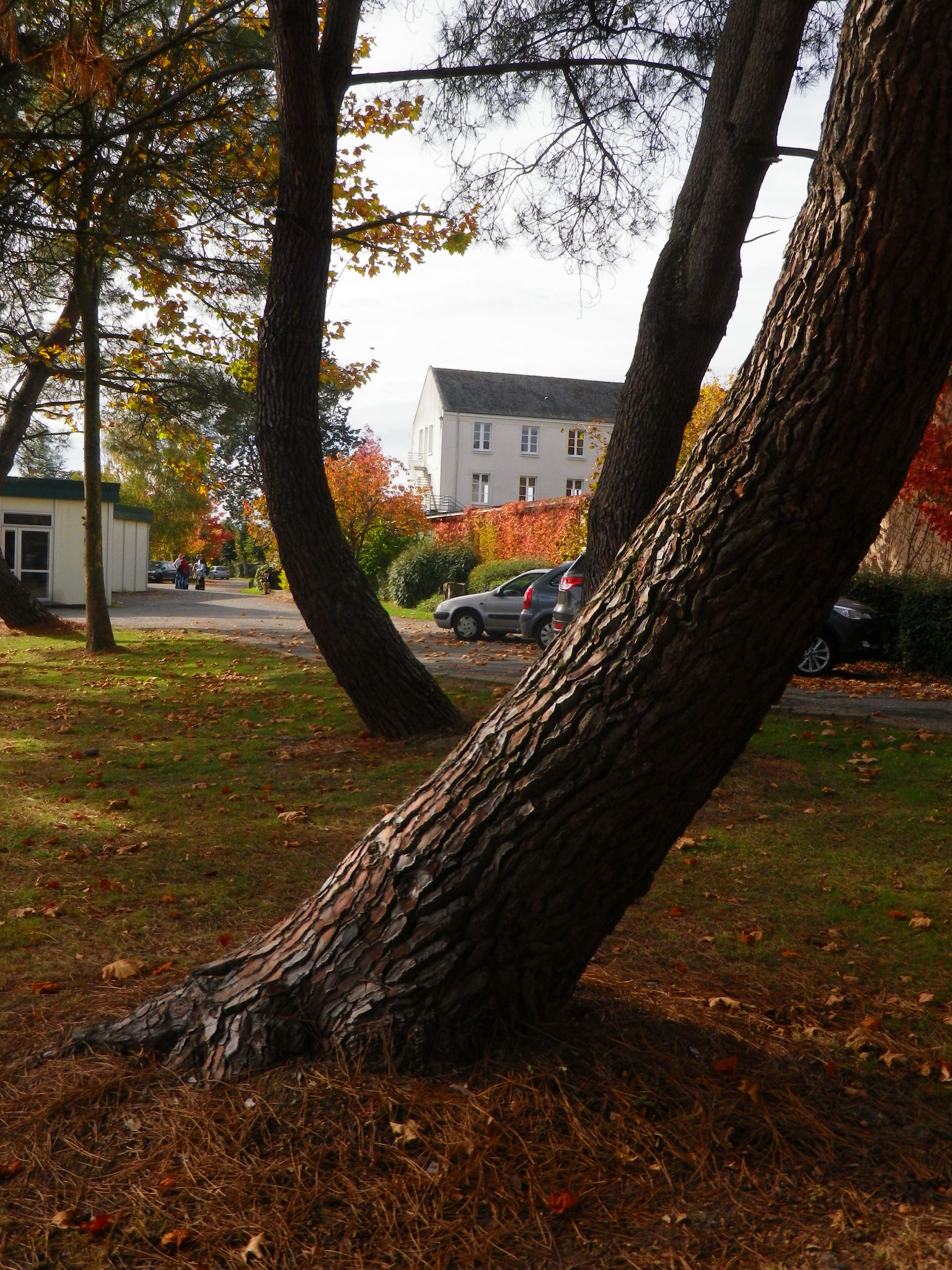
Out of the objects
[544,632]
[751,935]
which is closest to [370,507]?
[544,632]

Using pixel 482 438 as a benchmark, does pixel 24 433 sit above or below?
below

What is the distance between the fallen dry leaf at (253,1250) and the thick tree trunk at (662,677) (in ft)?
1.86

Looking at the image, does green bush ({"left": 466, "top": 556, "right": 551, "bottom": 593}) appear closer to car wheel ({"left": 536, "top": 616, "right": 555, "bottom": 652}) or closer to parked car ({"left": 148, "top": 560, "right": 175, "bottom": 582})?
car wheel ({"left": 536, "top": 616, "right": 555, "bottom": 652})

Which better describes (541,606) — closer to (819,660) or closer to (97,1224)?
(819,660)

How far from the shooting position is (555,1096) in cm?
272

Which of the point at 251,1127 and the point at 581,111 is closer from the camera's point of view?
the point at 251,1127

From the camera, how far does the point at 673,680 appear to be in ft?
8.32

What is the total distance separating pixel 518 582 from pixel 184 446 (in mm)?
6643

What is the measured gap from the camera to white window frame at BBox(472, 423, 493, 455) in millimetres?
48875

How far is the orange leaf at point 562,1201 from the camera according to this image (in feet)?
7.83

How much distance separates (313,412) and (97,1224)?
6.39 meters

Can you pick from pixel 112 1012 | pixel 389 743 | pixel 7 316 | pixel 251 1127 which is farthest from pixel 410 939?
pixel 7 316

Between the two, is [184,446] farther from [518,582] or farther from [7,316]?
[7,316]

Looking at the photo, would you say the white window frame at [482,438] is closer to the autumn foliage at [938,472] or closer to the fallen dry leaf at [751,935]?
the autumn foliage at [938,472]
